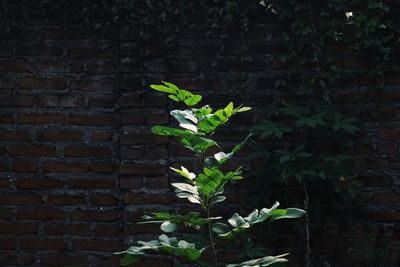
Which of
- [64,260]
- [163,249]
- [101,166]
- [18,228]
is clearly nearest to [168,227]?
[163,249]

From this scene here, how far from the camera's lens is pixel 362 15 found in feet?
9.23

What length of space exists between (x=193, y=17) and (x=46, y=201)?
1.34 meters

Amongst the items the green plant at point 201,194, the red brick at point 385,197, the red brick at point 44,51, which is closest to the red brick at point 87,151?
the red brick at point 44,51

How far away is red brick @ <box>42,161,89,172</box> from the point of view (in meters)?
2.94

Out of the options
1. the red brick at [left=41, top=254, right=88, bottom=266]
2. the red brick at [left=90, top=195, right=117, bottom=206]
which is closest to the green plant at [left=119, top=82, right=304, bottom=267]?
the red brick at [left=90, top=195, right=117, bottom=206]

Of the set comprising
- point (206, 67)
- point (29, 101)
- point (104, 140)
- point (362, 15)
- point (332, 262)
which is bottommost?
point (332, 262)

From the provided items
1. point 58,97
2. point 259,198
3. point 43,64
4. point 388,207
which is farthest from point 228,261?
point 43,64

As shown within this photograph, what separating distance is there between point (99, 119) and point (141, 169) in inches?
15.5

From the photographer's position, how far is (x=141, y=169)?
112 inches

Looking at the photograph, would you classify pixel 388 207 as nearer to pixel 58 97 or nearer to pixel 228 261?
pixel 228 261

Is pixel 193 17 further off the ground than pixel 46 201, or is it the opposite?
pixel 193 17

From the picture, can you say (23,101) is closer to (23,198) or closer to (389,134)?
(23,198)

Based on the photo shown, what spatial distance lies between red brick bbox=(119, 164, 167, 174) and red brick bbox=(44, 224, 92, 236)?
0.40 m

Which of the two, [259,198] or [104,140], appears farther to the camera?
[104,140]
